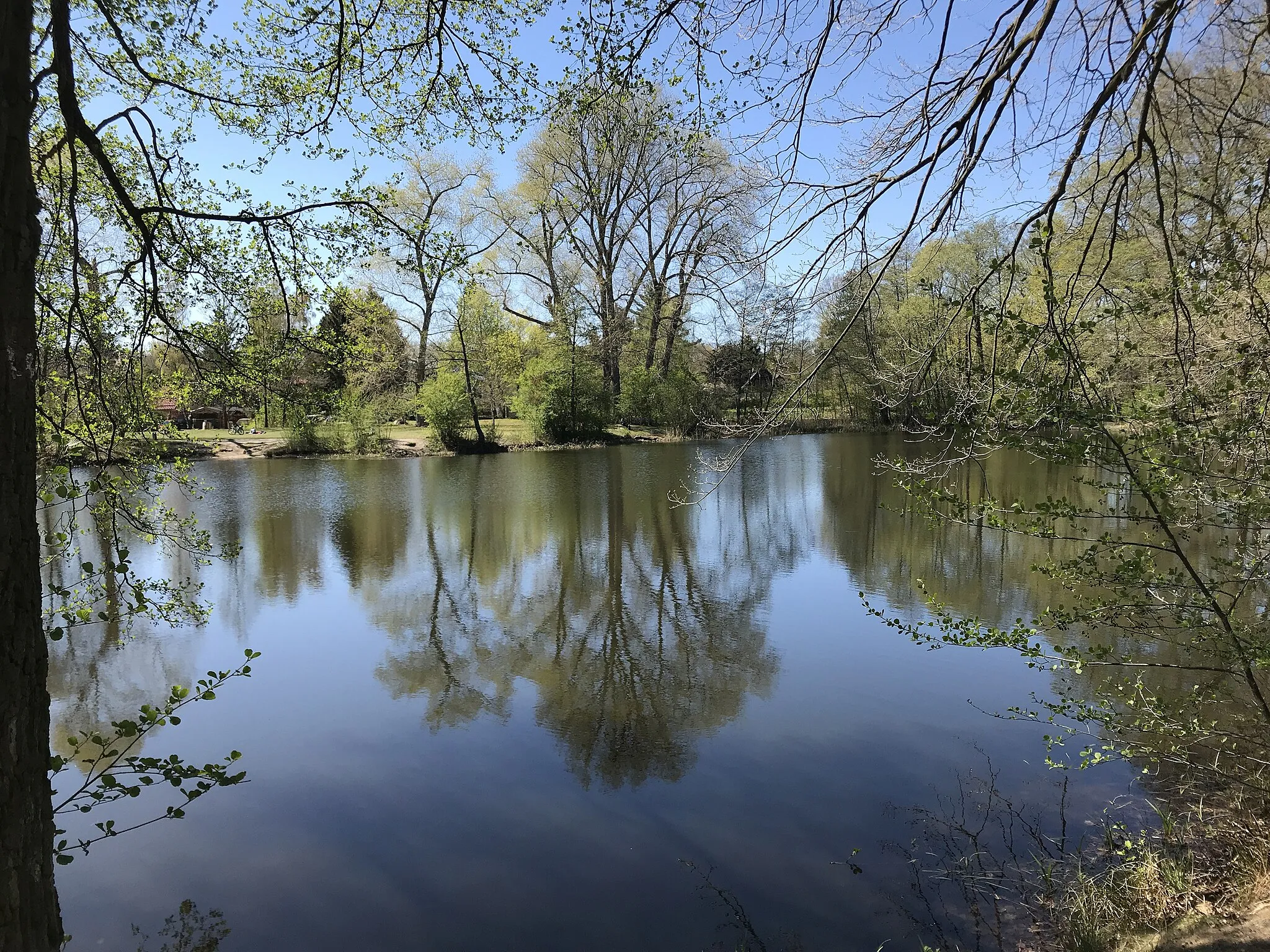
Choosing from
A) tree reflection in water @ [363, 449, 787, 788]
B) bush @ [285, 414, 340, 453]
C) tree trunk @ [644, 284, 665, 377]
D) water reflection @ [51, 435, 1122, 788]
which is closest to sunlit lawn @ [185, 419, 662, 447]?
bush @ [285, 414, 340, 453]

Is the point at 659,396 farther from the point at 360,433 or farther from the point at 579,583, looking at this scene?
the point at 579,583

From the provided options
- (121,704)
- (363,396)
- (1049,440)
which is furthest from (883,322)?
(363,396)

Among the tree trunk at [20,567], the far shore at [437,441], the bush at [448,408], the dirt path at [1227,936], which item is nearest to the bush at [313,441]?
the far shore at [437,441]

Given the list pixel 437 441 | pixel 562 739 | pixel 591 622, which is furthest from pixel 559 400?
pixel 562 739

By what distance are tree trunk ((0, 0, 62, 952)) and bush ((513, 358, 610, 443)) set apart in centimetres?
2768

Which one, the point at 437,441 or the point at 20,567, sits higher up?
the point at 20,567

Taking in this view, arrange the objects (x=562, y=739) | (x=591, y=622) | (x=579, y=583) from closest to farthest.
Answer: (x=562, y=739)
(x=591, y=622)
(x=579, y=583)

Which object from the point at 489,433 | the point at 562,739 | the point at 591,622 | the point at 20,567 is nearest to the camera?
the point at 20,567

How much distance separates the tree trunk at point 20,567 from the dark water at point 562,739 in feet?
7.23

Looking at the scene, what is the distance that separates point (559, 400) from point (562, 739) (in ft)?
81.0

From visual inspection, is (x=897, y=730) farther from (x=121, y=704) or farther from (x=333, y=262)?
(x=121, y=704)

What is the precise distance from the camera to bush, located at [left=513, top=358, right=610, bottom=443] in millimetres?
29500

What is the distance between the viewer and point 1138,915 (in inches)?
128

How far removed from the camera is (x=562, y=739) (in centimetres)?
567
